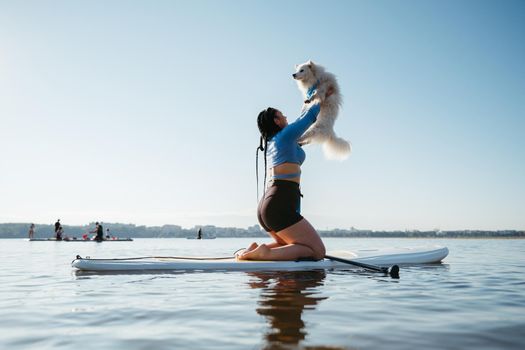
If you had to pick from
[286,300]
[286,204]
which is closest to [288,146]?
[286,204]

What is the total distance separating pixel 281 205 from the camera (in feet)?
20.7

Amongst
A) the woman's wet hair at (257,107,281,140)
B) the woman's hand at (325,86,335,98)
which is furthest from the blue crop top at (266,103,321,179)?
the woman's hand at (325,86,335,98)

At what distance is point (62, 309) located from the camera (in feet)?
11.8

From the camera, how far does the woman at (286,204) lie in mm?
6363

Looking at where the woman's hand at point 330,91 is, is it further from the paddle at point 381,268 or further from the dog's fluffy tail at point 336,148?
the paddle at point 381,268

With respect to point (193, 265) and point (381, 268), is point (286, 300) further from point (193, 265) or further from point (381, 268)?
point (193, 265)

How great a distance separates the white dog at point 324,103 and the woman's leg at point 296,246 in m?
1.39

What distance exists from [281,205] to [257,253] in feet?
3.02

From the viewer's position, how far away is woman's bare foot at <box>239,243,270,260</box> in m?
6.57

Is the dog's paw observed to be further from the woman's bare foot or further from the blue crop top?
the woman's bare foot

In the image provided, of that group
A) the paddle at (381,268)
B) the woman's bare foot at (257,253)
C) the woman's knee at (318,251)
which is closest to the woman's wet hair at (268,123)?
the woman's bare foot at (257,253)

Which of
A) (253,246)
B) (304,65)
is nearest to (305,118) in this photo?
(304,65)

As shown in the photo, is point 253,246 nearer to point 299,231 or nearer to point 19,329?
point 299,231

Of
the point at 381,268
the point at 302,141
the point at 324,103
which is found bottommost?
the point at 381,268
